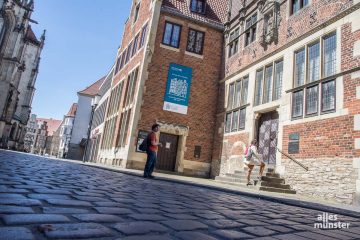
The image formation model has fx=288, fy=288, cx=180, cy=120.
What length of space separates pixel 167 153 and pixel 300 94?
9.49 m

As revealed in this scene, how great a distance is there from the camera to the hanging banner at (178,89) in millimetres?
18766

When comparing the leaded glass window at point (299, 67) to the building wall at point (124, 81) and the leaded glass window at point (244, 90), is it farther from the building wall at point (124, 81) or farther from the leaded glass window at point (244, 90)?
the building wall at point (124, 81)

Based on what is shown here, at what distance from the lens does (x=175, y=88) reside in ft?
62.3

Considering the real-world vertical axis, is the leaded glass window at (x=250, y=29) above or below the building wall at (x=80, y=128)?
above

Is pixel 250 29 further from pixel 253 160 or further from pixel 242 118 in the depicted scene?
pixel 253 160

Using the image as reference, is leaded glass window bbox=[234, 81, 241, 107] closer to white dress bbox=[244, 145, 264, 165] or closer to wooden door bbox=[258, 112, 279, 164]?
wooden door bbox=[258, 112, 279, 164]

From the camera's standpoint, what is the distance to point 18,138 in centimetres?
4516

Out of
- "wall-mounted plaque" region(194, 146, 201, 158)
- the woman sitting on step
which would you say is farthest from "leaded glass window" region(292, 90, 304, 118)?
"wall-mounted plaque" region(194, 146, 201, 158)

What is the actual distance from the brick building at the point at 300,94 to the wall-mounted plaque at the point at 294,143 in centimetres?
3

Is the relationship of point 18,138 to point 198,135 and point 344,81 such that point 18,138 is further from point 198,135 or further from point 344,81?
point 344,81

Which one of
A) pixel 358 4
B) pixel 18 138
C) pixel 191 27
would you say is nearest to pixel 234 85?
pixel 191 27

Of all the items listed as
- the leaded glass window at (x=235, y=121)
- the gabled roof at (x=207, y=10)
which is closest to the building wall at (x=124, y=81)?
the gabled roof at (x=207, y=10)

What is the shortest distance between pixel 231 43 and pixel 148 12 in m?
6.34

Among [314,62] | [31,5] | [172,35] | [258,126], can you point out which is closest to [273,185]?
[258,126]
